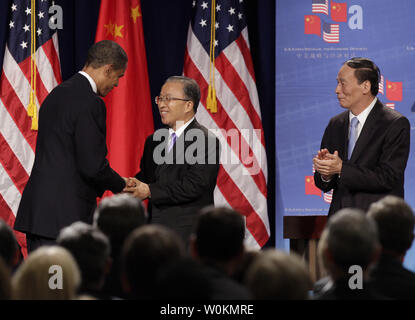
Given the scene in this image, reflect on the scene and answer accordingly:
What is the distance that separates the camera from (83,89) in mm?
3912

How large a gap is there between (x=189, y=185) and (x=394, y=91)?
2608 mm

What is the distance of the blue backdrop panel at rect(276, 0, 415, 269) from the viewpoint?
5.78m

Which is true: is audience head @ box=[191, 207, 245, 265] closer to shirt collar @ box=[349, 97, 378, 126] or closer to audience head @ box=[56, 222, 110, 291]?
audience head @ box=[56, 222, 110, 291]

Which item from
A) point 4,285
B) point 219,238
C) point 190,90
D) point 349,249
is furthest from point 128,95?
point 4,285

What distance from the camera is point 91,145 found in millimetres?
3793

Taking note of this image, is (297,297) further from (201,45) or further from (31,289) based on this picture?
(201,45)

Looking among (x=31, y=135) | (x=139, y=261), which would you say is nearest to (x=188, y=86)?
(x=31, y=135)

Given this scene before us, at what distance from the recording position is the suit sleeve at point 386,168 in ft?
12.8

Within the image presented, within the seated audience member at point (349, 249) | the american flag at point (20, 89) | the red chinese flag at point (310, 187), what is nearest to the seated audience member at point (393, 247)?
the seated audience member at point (349, 249)

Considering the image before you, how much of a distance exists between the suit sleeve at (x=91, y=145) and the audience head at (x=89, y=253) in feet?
→ 5.16

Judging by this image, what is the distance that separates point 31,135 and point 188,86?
72.0 inches

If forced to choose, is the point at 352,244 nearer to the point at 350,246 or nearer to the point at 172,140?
the point at 350,246

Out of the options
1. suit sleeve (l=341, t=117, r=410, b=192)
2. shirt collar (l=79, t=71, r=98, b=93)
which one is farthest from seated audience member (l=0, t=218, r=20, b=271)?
suit sleeve (l=341, t=117, r=410, b=192)
